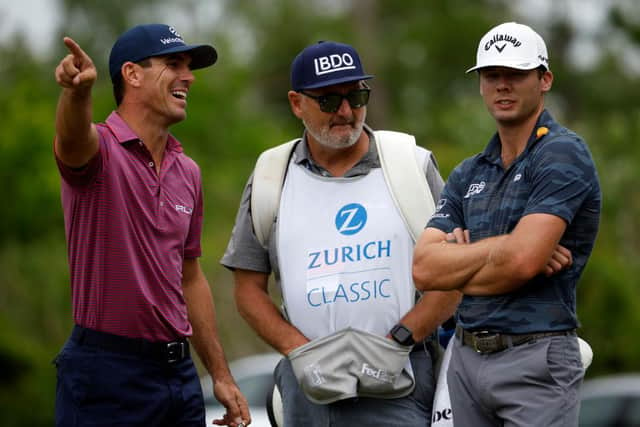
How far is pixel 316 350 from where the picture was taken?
592 centimetres

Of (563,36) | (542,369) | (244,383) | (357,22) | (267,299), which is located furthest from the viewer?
(563,36)

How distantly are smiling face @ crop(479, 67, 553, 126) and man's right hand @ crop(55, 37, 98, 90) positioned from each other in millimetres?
1743

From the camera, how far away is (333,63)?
622 centimetres

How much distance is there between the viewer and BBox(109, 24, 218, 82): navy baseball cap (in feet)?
20.1

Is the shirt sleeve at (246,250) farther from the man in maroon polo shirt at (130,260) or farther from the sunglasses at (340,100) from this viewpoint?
the sunglasses at (340,100)

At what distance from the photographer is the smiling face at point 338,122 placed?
6184mm

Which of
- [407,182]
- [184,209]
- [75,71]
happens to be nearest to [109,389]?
[184,209]

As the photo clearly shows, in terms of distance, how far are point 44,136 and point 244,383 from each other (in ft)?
32.3

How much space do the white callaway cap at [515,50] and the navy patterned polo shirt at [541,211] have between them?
26 centimetres

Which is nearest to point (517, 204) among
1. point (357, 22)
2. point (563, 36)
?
point (357, 22)

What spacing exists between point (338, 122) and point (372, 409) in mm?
1424

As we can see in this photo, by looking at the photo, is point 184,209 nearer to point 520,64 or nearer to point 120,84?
point 120,84

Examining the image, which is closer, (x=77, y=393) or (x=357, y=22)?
(x=77, y=393)

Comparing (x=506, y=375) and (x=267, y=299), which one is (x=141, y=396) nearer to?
(x=267, y=299)
